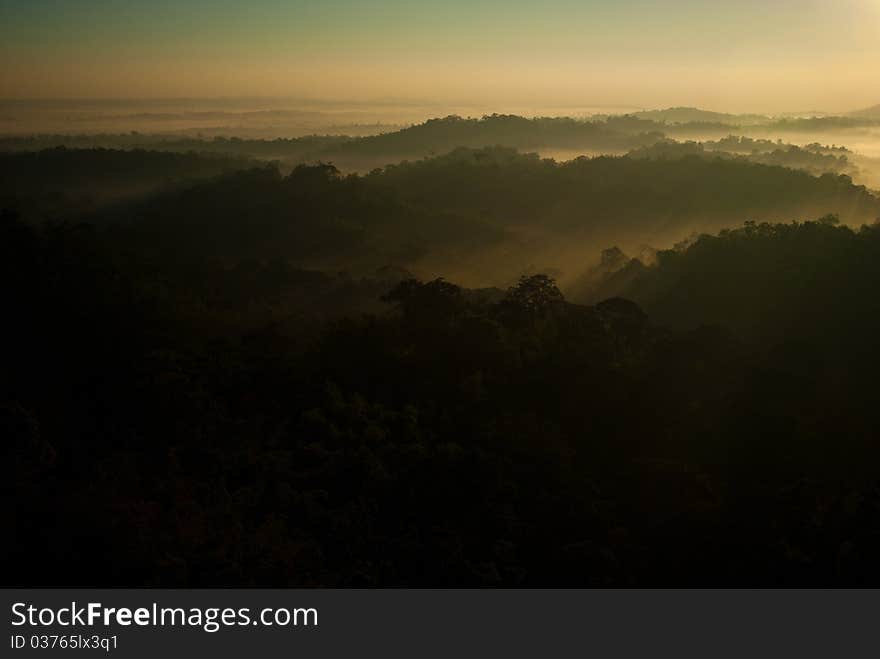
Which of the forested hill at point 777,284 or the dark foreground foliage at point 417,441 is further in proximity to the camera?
the forested hill at point 777,284

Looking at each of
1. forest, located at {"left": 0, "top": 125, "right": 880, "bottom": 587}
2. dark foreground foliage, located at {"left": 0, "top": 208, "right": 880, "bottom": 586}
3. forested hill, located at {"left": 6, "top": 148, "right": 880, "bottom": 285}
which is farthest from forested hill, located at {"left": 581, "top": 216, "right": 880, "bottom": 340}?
forested hill, located at {"left": 6, "top": 148, "right": 880, "bottom": 285}

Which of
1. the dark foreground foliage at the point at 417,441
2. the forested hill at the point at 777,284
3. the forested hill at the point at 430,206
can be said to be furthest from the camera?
the forested hill at the point at 430,206

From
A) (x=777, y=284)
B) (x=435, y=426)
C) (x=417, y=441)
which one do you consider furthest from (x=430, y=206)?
(x=417, y=441)

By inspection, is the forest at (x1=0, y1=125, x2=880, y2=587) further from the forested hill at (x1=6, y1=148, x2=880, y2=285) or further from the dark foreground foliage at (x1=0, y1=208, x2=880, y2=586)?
the forested hill at (x1=6, y1=148, x2=880, y2=285)

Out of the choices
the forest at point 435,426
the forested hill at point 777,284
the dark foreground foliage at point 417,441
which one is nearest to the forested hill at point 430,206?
the forested hill at point 777,284

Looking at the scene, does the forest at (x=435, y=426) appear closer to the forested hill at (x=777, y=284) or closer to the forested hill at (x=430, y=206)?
the forested hill at (x=777, y=284)

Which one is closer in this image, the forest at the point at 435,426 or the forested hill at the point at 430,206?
the forest at the point at 435,426

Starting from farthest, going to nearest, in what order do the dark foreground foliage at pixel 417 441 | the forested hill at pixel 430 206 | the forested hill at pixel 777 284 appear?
the forested hill at pixel 430 206
the forested hill at pixel 777 284
the dark foreground foliage at pixel 417 441

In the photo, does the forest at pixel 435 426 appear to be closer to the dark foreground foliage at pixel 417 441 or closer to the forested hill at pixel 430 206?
→ the dark foreground foliage at pixel 417 441

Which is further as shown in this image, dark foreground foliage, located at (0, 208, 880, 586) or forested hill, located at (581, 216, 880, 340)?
forested hill, located at (581, 216, 880, 340)

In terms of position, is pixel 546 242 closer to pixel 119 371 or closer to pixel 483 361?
pixel 483 361

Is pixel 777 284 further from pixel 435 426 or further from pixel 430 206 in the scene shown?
pixel 430 206

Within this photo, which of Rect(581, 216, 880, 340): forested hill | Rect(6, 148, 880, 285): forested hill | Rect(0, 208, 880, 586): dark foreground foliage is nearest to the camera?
Rect(0, 208, 880, 586): dark foreground foliage
